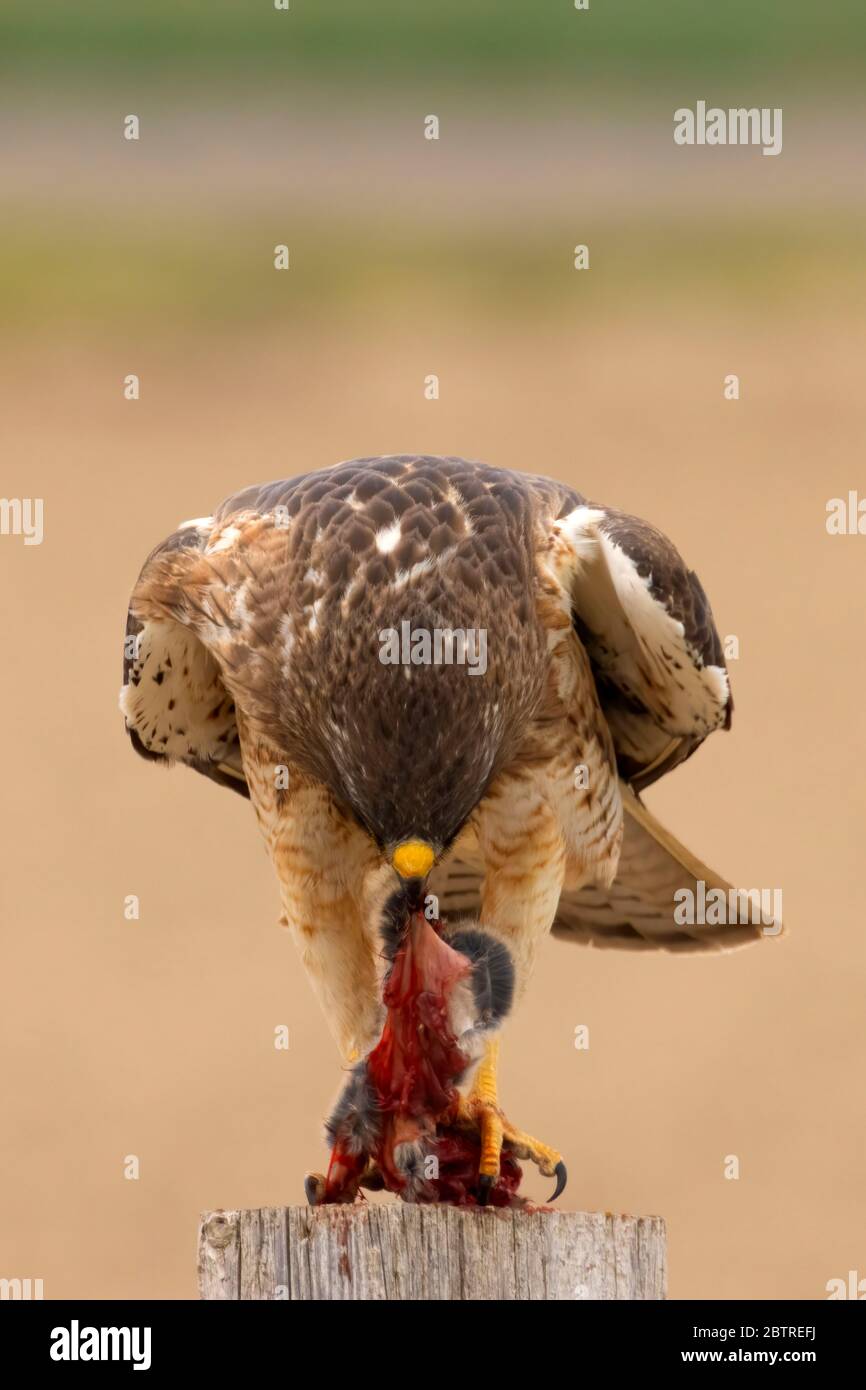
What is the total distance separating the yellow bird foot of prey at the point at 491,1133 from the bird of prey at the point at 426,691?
0.01m

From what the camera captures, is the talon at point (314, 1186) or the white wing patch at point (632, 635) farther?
the white wing patch at point (632, 635)

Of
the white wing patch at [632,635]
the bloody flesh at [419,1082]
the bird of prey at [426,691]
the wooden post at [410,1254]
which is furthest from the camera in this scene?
the white wing patch at [632,635]

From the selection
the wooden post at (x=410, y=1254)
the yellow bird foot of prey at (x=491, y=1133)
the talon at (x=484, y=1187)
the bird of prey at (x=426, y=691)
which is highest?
the bird of prey at (x=426, y=691)

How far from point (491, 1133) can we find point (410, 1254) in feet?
4.43

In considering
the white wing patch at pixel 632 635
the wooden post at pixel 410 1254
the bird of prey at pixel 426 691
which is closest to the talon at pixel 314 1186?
the bird of prey at pixel 426 691

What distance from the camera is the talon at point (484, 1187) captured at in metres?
6.21

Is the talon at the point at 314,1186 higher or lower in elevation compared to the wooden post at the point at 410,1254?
higher

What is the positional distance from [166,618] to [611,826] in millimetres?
1769

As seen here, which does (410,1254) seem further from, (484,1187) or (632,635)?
(632,635)

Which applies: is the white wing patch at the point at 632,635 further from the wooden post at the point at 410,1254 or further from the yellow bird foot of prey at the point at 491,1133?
the wooden post at the point at 410,1254

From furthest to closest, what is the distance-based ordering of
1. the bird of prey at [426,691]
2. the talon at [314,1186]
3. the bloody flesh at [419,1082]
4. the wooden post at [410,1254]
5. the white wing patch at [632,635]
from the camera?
the white wing patch at [632,635]
the bird of prey at [426,691]
the talon at [314,1186]
the bloody flesh at [419,1082]
the wooden post at [410,1254]

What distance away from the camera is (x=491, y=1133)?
650 cm

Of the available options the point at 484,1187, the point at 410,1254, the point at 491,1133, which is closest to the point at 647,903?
the point at 491,1133
